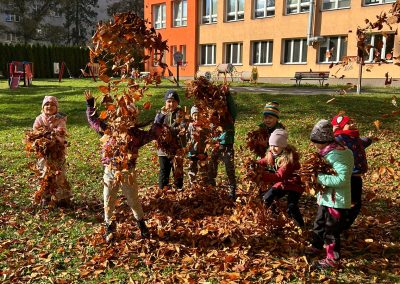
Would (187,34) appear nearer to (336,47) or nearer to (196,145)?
(336,47)

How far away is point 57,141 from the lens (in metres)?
5.65

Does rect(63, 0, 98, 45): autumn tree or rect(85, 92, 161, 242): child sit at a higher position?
rect(63, 0, 98, 45): autumn tree

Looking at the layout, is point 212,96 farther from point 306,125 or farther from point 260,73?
point 260,73

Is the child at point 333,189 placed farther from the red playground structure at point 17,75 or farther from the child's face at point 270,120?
the red playground structure at point 17,75

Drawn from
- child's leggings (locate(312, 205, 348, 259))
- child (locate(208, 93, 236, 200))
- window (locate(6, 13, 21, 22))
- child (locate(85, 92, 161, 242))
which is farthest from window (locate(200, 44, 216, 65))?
window (locate(6, 13, 21, 22))

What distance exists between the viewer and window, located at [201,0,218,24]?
108 ft

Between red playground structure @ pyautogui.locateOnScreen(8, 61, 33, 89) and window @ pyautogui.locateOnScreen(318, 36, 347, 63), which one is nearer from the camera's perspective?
red playground structure @ pyautogui.locateOnScreen(8, 61, 33, 89)

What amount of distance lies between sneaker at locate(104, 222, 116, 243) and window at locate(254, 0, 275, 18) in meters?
26.8

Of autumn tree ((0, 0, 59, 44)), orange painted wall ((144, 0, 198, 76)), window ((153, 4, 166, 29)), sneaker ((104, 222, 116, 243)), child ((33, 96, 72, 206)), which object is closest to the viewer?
sneaker ((104, 222, 116, 243))

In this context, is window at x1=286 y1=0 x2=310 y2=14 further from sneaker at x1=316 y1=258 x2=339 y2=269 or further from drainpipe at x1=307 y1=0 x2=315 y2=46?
sneaker at x1=316 y1=258 x2=339 y2=269

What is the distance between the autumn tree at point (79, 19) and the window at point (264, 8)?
3948 cm

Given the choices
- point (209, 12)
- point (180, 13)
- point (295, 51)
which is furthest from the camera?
point (180, 13)

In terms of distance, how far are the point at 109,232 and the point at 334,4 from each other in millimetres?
24815

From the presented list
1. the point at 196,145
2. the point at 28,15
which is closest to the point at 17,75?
the point at 196,145
